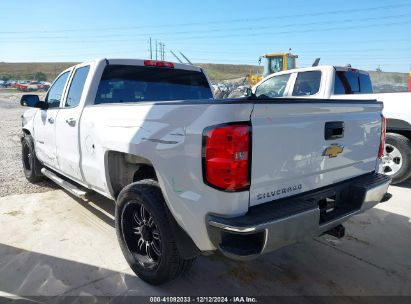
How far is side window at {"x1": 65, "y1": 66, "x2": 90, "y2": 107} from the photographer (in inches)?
160

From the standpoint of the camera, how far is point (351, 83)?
6.88 metres

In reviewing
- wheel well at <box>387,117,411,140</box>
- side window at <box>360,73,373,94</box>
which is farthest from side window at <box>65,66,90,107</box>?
side window at <box>360,73,373,94</box>

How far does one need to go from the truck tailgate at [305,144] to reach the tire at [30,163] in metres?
4.50

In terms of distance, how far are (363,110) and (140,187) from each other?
6.82 feet

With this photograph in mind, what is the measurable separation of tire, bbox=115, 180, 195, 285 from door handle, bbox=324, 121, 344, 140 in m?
1.39

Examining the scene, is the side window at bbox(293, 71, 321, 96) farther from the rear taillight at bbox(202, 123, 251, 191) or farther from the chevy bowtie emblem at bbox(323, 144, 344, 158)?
the rear taillight at bbox(202, 123, 251, 191)

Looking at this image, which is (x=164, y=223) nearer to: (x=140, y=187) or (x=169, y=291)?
(x=140, y=187)

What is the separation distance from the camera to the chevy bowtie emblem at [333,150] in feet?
8.98

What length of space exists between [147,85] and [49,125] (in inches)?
61.6

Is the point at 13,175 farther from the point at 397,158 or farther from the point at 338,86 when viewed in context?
the point at 397,158

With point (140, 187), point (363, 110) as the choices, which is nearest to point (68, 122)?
point (140, 187)

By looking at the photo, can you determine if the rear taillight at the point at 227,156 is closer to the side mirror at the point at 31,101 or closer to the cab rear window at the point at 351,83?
the side mirror at the point at 31,101

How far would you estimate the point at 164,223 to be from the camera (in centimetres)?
262

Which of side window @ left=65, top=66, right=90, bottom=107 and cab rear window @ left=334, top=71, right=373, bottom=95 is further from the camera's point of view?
cab rear window @ left=334, top=71, right=373, bottom=95
